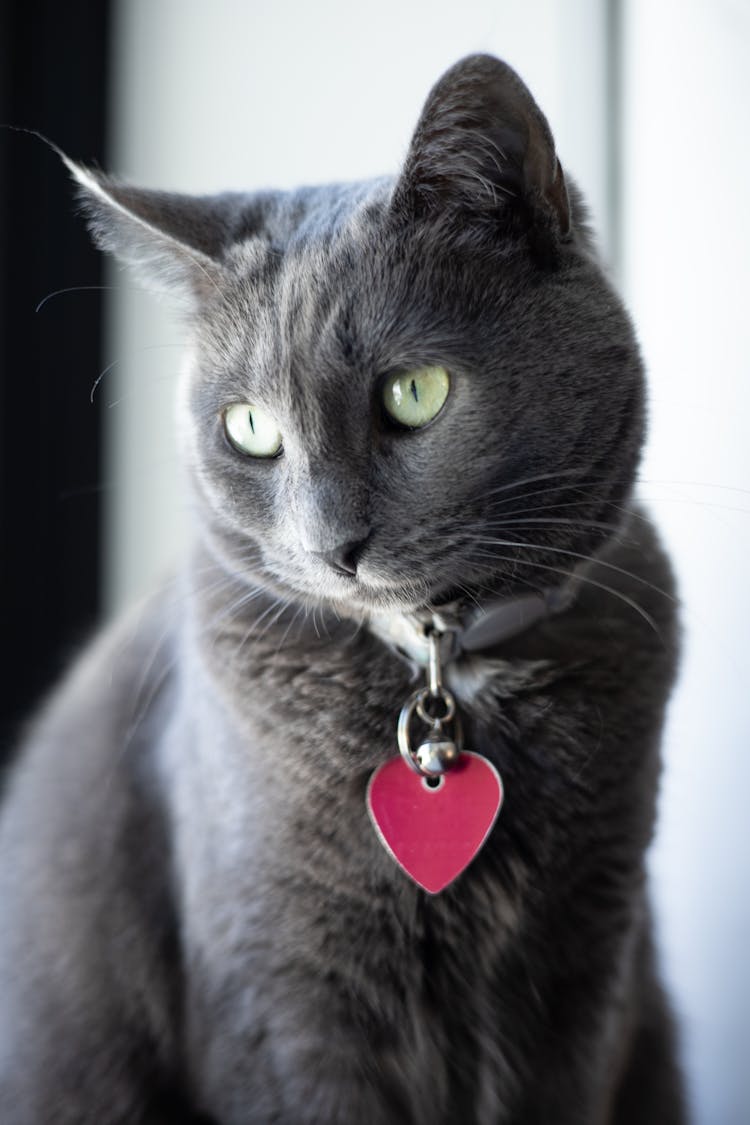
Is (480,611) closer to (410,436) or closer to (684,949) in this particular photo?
(410,436)

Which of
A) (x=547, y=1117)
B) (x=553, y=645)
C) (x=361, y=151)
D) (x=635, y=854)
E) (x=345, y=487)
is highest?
(x=361, y=151)

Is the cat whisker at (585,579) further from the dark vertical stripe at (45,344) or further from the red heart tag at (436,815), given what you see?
the dark vertical stripe at (45,344)

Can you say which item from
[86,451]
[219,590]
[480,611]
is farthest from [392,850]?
[86,451]

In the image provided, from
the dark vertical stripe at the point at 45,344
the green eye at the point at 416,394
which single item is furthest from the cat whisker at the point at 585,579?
the dark vertical stripe at the point at 45,344

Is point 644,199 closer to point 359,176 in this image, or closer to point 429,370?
point 359,176

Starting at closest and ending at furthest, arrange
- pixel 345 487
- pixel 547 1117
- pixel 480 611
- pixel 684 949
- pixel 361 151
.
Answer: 1. pixel 345 487
2. pixel 480 611
3. pixel 547 1117
4. pixel 684 949
5. pixel 361 151

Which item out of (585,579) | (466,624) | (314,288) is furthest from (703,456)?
(314,288)

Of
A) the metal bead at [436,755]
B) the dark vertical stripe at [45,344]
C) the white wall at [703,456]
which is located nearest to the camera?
the metal bead at [436,755]

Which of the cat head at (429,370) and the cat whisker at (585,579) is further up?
the cat head at (429,370)

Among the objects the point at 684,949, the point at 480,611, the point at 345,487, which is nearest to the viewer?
the point at 345,487
